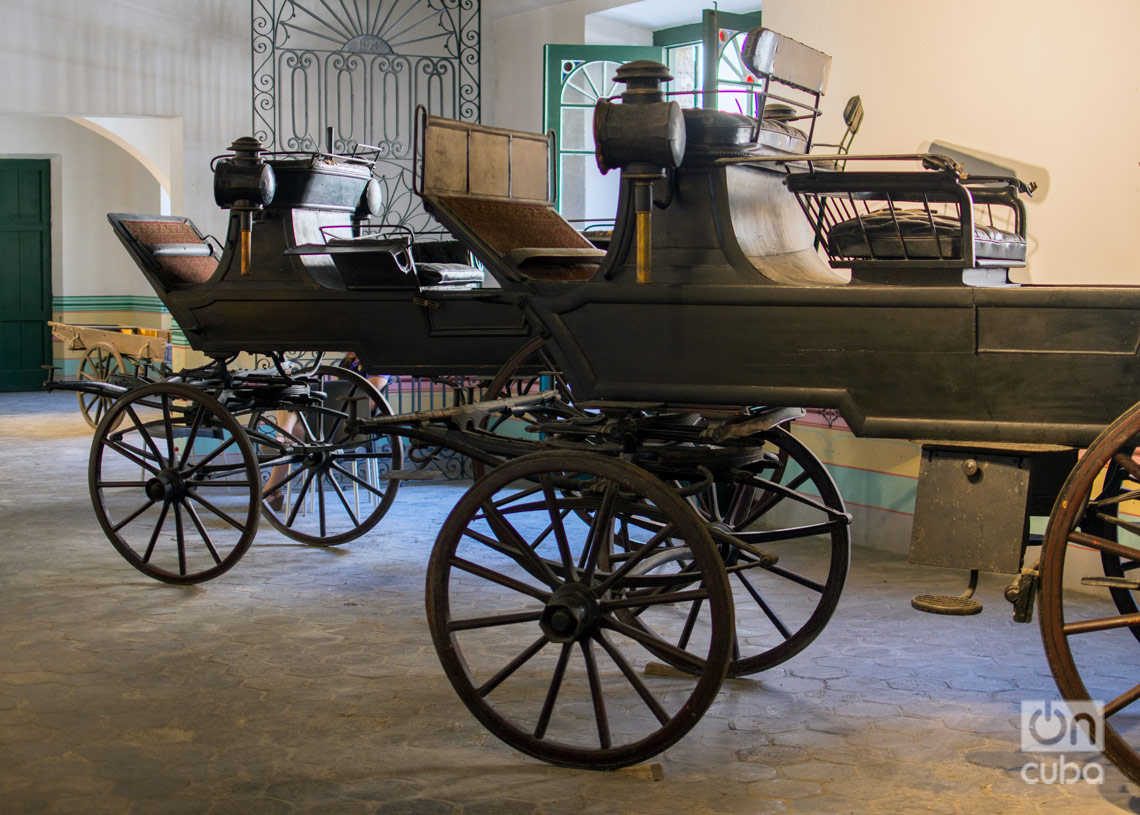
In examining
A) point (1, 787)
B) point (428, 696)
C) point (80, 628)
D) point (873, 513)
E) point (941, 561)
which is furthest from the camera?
point (873, 513)

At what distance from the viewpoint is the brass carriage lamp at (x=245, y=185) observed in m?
4.61

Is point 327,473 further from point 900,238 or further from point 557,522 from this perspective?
point 900,238

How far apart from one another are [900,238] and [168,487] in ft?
10.6

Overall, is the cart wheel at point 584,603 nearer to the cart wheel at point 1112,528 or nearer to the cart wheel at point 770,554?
the cart wheel at point 770,554

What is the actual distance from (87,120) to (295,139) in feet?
12.5

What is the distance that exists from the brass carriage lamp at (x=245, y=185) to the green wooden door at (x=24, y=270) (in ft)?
31.9

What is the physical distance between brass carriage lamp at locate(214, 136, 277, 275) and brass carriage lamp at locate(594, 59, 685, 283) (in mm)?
2137

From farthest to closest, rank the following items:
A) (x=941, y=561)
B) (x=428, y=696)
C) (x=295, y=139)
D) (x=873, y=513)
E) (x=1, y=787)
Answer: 1. (x=295, y=139)
2. (x=873, y=513)
3. (x=428, y=696)
4. (x=1, y=787)
5. (x=941, y=561)

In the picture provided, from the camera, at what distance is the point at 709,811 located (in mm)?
2775

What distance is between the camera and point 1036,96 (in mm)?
4973

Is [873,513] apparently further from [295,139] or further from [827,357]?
[295,139]

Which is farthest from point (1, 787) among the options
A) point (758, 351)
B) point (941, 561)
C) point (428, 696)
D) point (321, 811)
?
point (941, 561)

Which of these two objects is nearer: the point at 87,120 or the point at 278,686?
the point at 278,686

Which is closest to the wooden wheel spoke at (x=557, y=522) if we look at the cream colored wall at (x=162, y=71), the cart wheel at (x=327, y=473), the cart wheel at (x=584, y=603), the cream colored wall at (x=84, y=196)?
the cart wheel at (x=584, y=603)
